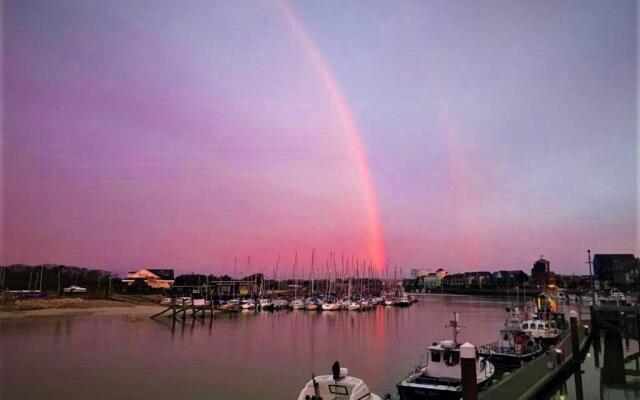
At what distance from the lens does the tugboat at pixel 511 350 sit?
83.6ft

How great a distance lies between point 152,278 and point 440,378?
388ft

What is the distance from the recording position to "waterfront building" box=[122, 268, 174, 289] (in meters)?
115

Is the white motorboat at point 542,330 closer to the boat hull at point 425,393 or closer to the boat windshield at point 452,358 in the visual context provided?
the boat windshield at point 452,358

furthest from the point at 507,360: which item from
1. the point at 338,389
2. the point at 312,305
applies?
the point at 312,305

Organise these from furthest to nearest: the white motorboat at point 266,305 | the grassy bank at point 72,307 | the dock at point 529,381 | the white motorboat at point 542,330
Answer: the white motorboat at point 266,305 → the grassy bank at point 72,307 → the white motorboat at point 542,330 → the dock at point 529,381

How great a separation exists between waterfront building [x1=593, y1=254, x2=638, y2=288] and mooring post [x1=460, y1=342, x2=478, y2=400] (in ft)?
121

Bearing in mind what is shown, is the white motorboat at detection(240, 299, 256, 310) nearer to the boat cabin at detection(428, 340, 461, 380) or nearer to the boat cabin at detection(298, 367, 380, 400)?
the boat cabin at detection(428, 340, 461, 380)

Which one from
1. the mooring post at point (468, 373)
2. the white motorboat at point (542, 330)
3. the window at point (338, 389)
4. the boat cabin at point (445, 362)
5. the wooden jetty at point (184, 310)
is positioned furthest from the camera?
the wooden jetty at point (184, 310)

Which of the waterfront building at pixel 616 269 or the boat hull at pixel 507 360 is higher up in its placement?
the waterfront building at pixel 616 269

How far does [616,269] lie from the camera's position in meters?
61.6

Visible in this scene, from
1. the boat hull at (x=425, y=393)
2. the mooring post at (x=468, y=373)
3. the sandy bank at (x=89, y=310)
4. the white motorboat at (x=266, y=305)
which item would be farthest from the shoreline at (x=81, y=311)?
the mooring post at (x=468, y=373)

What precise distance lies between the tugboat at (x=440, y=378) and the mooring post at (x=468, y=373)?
20.7ft

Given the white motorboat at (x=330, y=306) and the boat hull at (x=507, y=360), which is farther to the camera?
the white motorboat at (x=330, y=306)

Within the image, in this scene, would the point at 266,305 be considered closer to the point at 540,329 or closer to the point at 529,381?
the point at 540,329
